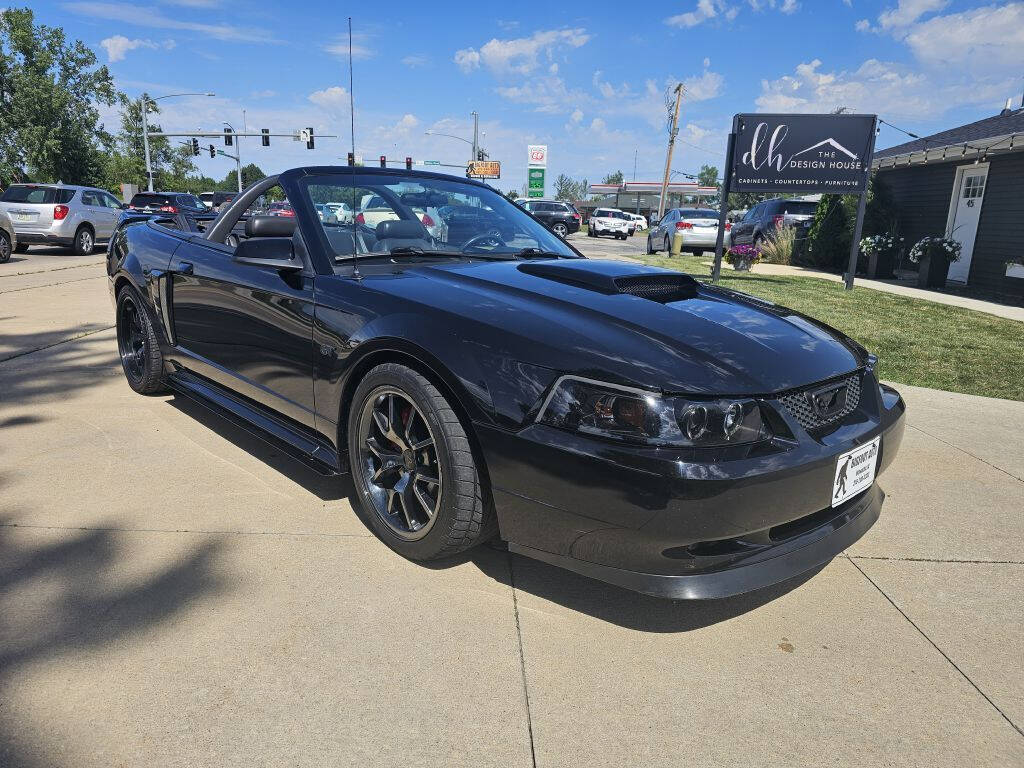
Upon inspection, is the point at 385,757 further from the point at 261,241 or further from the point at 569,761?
the point at 261,241

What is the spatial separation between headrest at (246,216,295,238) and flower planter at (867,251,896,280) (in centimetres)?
1501

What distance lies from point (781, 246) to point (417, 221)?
17.6 metres

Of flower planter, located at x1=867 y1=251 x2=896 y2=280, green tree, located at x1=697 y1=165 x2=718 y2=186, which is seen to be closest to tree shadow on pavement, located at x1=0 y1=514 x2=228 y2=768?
flower planter, located at x1=867 y1=251 x2=896 y2=280

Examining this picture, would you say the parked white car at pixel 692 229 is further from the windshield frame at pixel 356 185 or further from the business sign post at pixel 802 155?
the windshield frame at pixel 356 185

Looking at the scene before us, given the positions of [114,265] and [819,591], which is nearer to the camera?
[819,591]

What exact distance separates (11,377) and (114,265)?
114 centimetres

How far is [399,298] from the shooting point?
8.50 ft

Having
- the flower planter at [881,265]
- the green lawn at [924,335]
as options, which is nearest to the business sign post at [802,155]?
the green lawn at [924,335]

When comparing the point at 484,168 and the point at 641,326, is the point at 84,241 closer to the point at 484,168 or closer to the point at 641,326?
the point at 641,326

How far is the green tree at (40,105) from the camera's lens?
37688 mm

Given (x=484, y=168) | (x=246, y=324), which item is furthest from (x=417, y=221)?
(x=484, y=168)

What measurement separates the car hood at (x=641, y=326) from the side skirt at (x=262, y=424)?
824 mm

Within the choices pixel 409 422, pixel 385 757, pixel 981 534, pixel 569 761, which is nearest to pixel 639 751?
pixel 569 761

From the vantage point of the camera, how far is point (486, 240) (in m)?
3.42
